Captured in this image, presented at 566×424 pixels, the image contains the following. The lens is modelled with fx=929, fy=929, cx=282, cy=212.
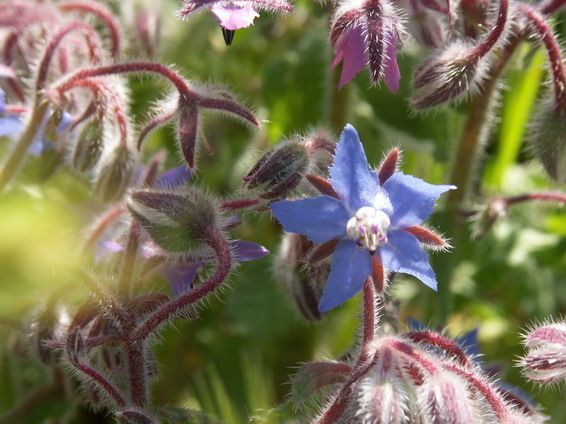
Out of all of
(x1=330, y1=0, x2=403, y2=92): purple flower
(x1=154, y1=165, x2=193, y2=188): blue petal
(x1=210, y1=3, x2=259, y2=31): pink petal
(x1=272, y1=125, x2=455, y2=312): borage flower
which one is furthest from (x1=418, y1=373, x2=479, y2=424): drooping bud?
(x1=154, y1=165, x2=193, y2=188): blue petal

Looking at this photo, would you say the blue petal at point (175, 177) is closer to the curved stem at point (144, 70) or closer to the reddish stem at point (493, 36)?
the curved stem at point (144, 70)

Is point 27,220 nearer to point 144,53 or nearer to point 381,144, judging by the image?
point 144,53

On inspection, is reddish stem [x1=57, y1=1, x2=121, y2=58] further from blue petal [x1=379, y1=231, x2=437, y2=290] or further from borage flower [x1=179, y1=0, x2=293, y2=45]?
blue petal [x1=379, y1=231, x2=437, y2=290]

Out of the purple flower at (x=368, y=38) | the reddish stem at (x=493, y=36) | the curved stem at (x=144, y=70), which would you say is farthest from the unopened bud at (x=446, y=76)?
the curved stem at (x=144, y=70)

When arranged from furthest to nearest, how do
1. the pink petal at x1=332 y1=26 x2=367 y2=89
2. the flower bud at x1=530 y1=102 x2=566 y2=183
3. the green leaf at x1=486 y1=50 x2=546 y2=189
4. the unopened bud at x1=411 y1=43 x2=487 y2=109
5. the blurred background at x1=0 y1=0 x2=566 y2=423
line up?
the green leaf at x1=486 y1=50 x2=546 y2=189 → the blurred background at x1=0 y1=0 x2=566 y2=423 → the flower bud at x1=530 y1=102 x2=566 y2=183 → the unopened bud at x1=411 y1=43 x2=487 y2=109 → the pink petal at x1=332 y1=26 x2=367 y2=89

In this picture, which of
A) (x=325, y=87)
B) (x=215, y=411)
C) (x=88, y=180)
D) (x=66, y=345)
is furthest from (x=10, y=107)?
(x=325, y=87)

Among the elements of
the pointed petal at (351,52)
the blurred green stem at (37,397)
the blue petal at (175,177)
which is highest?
the pointed petal at (351,52)

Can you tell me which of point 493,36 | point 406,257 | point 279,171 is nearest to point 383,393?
point 406,257
